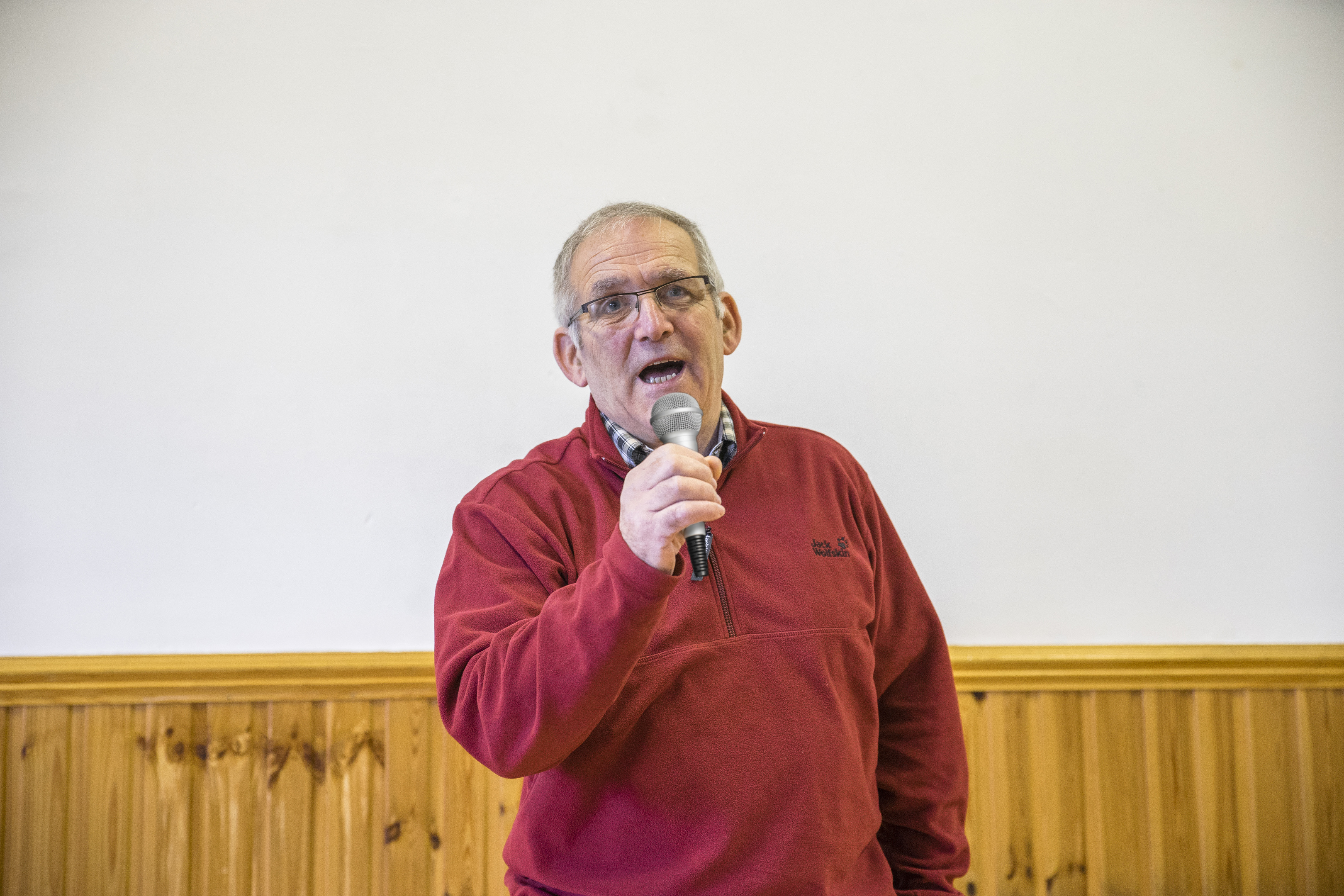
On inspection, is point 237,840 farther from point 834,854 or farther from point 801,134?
point 801,134

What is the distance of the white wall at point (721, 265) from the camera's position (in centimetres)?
170

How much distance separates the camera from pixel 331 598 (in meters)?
1.69

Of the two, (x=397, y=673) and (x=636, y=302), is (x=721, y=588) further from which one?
(x=397, y=673)

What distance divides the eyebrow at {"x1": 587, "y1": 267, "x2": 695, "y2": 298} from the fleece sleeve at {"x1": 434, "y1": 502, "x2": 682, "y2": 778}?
1.27 ft

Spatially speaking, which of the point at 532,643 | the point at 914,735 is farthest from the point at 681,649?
the point at 914,735

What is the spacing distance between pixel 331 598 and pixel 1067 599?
5.45 ft

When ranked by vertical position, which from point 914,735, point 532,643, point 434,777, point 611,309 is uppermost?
point 611,309

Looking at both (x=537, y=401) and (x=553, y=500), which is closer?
(x=553, y=500)

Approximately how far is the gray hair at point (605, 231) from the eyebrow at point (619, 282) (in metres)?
0.05

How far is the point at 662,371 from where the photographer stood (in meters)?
1.18

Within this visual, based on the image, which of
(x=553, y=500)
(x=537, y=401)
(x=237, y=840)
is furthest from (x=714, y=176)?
(x=237, y=840)

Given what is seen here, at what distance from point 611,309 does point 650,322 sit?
0.30ft

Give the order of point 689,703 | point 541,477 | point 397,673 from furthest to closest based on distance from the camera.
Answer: point 397,673
point 541,477
point 689,703

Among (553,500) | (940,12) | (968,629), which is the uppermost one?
(940,12)
